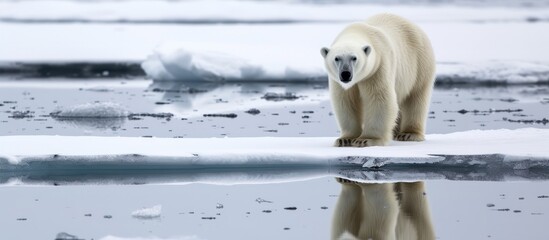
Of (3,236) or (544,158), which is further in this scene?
(544,158)

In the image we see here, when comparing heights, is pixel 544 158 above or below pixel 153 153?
below

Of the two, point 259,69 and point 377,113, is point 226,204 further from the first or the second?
point 259,69

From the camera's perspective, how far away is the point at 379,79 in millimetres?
5691

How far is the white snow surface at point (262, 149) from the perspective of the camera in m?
5.41

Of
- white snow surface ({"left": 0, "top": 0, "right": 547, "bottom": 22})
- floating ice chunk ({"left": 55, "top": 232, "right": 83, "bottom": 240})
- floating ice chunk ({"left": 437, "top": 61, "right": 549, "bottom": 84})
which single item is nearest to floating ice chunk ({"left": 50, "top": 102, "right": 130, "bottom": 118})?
floating ice chunk ({"left": 55, "top": 232, "right": 83, "bottom": 240})

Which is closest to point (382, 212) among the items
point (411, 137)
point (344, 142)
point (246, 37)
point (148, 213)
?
point (148, 213)

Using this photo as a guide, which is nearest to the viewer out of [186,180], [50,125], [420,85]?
[186,180]

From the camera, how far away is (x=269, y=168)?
5477 millimetres

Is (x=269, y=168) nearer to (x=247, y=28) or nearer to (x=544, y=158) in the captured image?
(x=544, y=158)

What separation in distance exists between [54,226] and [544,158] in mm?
2513

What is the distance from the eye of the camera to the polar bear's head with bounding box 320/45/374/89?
541 cm

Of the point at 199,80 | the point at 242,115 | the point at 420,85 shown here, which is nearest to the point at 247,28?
the point at 199,80

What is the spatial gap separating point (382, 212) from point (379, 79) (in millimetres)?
1467

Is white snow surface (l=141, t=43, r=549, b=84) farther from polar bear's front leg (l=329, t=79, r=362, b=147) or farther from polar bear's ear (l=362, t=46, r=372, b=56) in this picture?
polar bear's ear (l=362, t=46, r=372, b=56)
